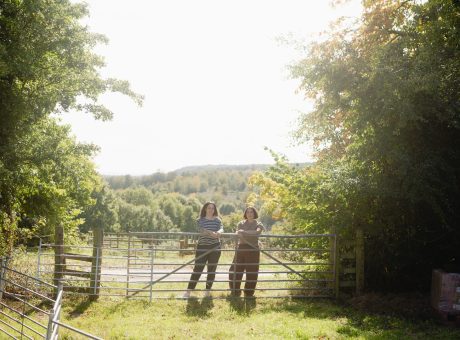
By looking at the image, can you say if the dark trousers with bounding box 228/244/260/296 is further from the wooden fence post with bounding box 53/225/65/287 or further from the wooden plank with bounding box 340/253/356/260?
the wooden fence post with bounding box 53/225/65/287

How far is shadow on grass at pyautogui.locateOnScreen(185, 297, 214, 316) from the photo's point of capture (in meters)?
8.88

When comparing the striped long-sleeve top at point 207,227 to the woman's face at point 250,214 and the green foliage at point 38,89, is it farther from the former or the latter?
the green foliage at point 38,89

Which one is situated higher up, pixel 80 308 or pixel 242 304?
pixel 242 304

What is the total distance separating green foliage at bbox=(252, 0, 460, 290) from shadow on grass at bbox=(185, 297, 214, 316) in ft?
11.1

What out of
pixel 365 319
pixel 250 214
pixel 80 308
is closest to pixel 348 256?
pixel 365 319

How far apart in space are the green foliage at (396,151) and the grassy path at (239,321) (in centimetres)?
205

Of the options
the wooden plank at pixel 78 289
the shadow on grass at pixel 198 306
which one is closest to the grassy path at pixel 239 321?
the shadow on grass at pixel 198 306

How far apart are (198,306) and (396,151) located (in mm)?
5327

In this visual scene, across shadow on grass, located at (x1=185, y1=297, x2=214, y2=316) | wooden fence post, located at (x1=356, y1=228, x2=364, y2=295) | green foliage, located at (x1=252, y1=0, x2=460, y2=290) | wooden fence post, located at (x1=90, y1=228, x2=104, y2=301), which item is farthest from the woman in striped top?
wooden fence post, located at (x1=356, y1=228, x2=364, y2=295)

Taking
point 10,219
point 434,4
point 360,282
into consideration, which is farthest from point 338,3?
point 10,219

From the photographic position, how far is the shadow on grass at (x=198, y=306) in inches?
350

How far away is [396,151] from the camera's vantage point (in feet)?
31.0

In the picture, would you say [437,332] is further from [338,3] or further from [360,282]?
[338,3]

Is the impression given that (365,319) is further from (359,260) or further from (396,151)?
(396,151)
